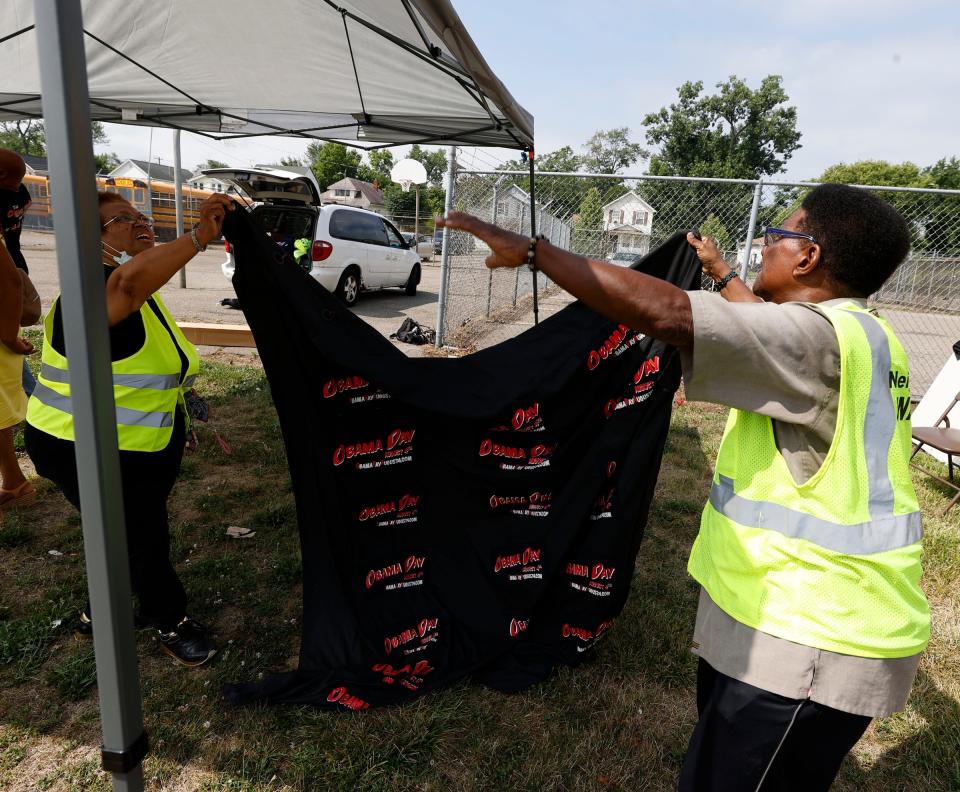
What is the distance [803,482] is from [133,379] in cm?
236

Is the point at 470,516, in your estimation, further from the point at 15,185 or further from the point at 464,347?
the point at 464,347

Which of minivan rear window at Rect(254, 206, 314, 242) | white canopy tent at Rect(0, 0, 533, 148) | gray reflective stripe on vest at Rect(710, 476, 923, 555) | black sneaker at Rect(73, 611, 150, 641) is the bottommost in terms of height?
black sneaker at Rect(73, 611, 150, 641)

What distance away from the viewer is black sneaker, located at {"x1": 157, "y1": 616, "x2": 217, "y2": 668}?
2.68m

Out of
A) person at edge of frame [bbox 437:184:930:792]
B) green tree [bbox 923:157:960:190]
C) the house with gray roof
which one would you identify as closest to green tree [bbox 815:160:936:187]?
green tree [bbox 923:157:960:190]

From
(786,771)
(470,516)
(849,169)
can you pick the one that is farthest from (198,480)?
(849,169)

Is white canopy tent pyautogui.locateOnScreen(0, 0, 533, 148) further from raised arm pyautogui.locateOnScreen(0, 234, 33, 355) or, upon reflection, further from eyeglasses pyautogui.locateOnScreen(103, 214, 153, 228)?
raised arm pyautogui.locateOnScreen(0, 234, 33, 355)

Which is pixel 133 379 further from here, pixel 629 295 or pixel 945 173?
pixel 945 173

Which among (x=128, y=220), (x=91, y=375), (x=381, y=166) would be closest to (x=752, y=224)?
(x=128, y=220)

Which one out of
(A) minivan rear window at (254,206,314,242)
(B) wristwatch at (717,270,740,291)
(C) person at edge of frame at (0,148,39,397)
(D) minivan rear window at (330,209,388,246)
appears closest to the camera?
(B) wristwatch at (717,270,740,291)

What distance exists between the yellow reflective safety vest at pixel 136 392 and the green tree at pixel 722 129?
58140 millimetres

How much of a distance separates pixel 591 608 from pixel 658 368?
1182mm

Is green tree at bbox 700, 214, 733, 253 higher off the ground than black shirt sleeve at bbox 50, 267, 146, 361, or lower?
higher

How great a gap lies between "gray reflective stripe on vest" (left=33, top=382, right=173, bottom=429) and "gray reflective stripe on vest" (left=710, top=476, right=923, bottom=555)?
2215 mm

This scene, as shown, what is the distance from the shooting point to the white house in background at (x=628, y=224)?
967 cm
